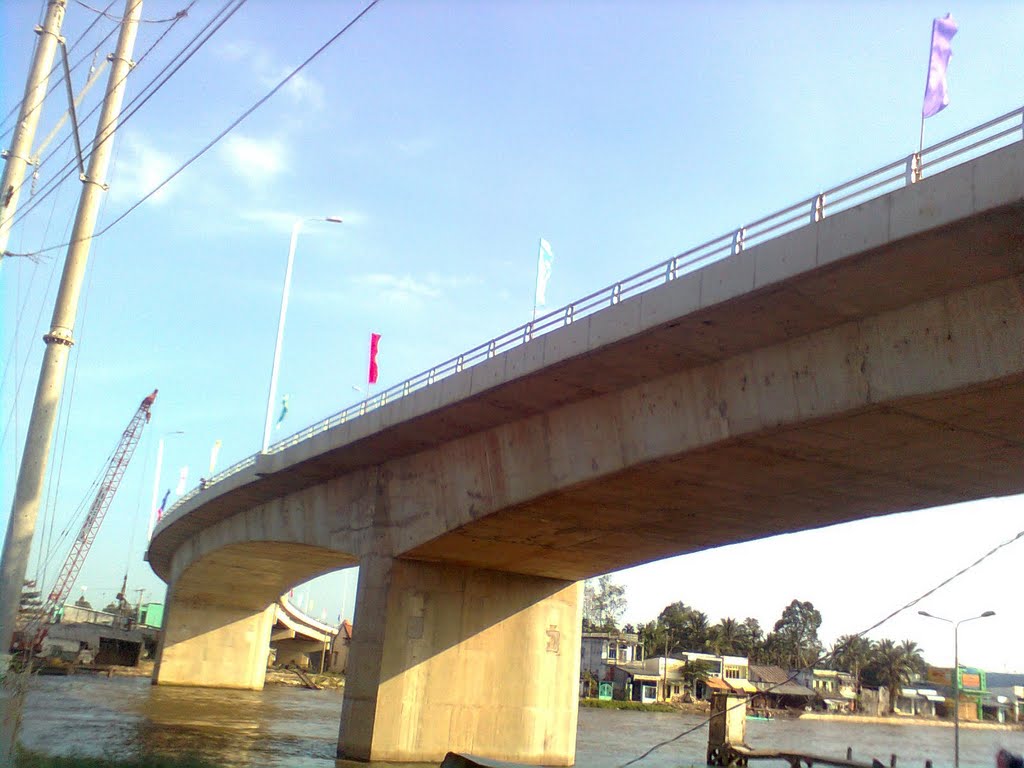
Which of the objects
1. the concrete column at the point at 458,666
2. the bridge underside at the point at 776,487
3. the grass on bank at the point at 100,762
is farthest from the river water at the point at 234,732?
the bridge underside at the point at 776,487

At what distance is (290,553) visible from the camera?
4400cm

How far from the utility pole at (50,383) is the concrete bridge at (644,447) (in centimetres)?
939

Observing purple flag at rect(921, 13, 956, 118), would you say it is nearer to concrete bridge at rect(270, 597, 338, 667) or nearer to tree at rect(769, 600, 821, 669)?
concrete bridge at rect(270, 597, 338, 667)

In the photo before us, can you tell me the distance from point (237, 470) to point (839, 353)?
29681 millimetres

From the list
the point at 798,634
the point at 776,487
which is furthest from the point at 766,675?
the point at 776,487

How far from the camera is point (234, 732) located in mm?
35375

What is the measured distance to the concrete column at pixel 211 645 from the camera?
6166cm

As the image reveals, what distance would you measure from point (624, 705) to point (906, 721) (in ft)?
152

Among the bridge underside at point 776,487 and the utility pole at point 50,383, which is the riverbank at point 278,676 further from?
the utility pole at point 50,383

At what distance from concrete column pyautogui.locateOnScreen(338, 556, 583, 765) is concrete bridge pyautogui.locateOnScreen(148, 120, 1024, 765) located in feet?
0.24

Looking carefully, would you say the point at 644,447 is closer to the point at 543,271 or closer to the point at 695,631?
the point at 543,271

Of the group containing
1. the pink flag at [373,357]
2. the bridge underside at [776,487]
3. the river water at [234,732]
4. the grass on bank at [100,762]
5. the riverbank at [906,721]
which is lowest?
the riverbank at [906,721]

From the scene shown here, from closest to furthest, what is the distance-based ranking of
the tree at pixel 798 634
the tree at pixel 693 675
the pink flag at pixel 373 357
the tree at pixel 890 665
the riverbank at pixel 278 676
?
the pink flag at pixel 373 357 → the riverbank at pixel 278 676 → the tree at pixel 693 675 → the tree at pixel 890 665 → the tree at pixel 798 634

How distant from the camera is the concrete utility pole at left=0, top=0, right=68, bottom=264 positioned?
19.9 m
